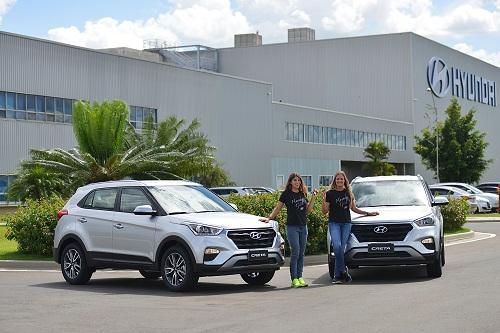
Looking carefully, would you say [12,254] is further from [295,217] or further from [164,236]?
[295,217]

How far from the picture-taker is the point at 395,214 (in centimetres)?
1547

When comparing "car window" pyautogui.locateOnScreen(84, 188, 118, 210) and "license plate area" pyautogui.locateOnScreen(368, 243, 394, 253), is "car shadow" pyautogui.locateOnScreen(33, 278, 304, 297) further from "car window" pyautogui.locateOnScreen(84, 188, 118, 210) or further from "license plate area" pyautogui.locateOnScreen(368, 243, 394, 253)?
"license plate area" pyautogui.locateOnScreen(368, 243, 394, 253)

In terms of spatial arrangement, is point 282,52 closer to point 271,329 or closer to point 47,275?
point 47,275

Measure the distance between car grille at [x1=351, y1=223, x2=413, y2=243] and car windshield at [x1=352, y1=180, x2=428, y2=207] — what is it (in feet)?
4.29

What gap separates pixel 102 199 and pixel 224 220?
8.91ft

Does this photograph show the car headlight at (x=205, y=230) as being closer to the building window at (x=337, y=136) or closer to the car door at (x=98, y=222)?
the car door at (x=98, y=222)

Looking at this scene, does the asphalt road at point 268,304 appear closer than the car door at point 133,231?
Yes

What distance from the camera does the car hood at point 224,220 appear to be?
1375 cm

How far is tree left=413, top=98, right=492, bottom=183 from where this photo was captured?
70.2m

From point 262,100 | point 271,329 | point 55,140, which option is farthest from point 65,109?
point 271,329

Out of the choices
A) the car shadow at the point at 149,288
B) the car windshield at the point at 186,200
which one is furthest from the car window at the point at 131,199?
the car shadow at the point at 149,288

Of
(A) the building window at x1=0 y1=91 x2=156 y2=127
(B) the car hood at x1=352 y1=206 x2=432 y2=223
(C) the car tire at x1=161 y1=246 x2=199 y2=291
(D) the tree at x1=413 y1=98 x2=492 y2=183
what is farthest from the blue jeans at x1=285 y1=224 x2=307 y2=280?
(D) the tree at x1=413 y1=98 x2=492 y2=183

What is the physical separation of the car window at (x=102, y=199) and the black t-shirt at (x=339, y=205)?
3670 mm

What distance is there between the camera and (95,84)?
52.3 m
